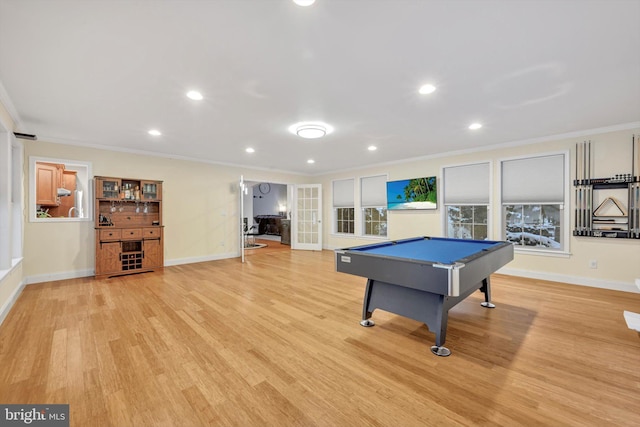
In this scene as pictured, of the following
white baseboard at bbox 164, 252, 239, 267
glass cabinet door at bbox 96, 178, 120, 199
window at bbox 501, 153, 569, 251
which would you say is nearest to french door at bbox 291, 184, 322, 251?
white baseboard at bbox 164, 252, 239, 267

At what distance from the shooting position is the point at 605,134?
3922 mm

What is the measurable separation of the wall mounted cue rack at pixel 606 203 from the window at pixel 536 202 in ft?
0.59

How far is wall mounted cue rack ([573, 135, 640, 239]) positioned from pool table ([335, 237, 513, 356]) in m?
2.24

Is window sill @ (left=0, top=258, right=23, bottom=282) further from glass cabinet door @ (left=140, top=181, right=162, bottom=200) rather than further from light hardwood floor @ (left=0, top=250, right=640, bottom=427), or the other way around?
glass cabinet door @ (left=140, top=181, right=162, bottom=200)

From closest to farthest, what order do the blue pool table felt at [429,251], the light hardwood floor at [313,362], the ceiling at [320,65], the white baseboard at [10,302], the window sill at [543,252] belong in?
the light hardwood floor at [313,362] < the ceiling at [320,65] < the blue pool table felt at [429,251] < the white baseboard at [10,302] < the window sill at [543,252]

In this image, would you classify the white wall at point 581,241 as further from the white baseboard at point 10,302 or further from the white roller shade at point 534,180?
the white baseboard at point 10,302

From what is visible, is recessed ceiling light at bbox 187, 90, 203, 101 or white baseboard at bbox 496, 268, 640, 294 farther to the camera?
white baseboard at bbox 496, 268, 640, 294

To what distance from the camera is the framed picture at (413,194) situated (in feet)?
18.6

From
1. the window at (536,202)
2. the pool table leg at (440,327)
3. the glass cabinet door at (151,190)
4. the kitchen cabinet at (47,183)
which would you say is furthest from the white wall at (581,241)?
the kitchen cabinet at (47,183)

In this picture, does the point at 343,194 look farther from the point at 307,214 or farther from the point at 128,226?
the point at 128,226

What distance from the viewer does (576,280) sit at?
163 inches

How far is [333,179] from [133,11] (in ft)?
21.0

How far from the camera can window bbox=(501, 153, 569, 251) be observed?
434 cm

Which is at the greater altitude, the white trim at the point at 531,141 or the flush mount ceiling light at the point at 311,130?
the white trim at the point at 531,141
